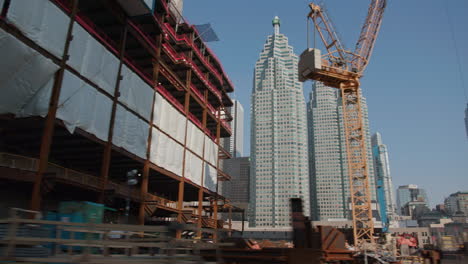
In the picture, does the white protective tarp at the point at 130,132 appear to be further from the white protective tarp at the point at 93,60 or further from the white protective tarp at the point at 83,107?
the white protective tarp at the point at 93,60

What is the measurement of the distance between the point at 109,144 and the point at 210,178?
2377 cm

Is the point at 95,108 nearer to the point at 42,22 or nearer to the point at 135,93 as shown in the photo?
the point at 135,93

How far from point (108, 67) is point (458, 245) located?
1183 inches

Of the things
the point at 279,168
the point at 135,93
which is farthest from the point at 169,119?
the point at 279,168

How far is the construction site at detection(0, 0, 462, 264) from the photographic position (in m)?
8.55

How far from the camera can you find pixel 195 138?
47.9 meters

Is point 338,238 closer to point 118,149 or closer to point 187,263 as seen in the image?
point 187,263

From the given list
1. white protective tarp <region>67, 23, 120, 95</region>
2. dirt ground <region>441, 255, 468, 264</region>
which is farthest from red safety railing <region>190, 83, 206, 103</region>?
dirt ground <region>441, 255, 468, 264</region>

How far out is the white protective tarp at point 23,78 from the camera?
21547 mm

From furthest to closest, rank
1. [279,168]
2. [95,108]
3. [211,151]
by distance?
[279,168]
[211,151]
[95,108]

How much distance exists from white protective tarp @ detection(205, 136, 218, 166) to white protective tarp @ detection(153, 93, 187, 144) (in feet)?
27.6

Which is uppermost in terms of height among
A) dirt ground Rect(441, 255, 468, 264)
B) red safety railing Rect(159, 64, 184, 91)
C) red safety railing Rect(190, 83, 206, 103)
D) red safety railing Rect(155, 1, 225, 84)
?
red safety railing Rect(155, 1, 225, 84)

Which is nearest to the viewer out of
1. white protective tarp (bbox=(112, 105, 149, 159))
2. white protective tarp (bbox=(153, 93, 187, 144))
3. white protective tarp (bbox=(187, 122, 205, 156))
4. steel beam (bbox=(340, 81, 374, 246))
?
white protective tarp (bbox=(112, 105, 149, 159))

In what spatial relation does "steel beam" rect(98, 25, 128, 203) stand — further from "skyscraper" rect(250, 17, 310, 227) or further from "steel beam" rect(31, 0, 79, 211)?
"skyscraper" rect(250, 17, 310, 227)
